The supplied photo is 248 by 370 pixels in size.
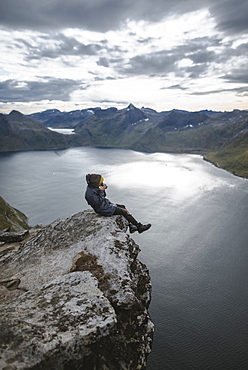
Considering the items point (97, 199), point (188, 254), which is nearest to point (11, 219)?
point (188, 254)

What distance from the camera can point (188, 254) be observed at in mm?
68438

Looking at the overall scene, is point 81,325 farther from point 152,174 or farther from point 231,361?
point 152,174

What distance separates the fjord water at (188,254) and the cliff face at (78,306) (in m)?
35.5

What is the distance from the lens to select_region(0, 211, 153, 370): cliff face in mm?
6430

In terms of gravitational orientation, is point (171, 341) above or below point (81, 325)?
below

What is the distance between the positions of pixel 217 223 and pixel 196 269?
33900 mm

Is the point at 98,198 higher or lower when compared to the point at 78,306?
higher

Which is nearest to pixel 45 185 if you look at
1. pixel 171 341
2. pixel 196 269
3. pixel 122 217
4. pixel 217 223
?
pixel 217 223

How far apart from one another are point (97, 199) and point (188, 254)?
61309mm

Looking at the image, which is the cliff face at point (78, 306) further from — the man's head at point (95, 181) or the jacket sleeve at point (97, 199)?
the man's head at point (95, 181)

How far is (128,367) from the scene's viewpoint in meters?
7.68

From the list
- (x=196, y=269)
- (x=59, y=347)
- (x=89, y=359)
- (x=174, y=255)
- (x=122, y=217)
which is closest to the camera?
A: (x=59, y=347)

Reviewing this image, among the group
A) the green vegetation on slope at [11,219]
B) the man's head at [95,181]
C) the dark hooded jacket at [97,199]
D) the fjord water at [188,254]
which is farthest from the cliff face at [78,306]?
the green vegetation on slope at [11,219]

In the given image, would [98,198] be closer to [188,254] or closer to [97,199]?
[97,199]
